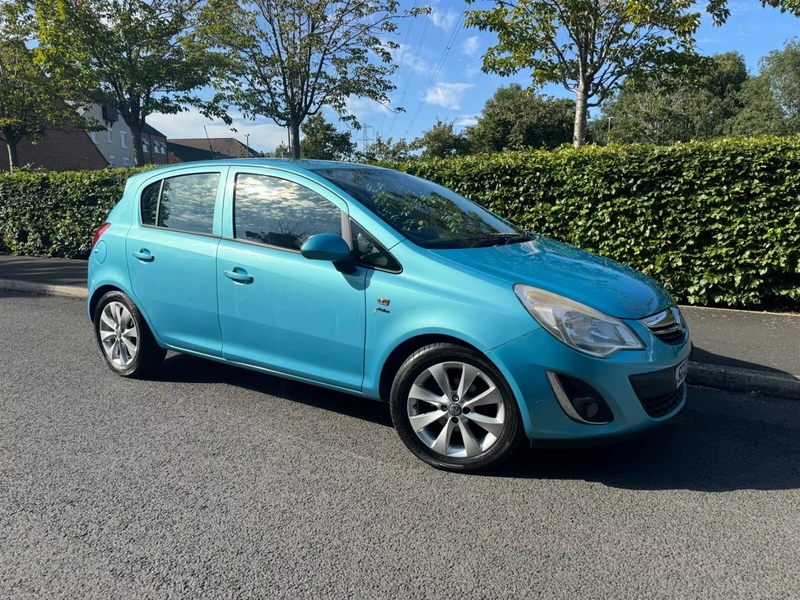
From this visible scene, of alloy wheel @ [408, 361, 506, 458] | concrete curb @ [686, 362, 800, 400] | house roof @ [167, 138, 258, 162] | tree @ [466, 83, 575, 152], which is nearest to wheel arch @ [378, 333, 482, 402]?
alloy wheel @ [408, 361, 506, 458]

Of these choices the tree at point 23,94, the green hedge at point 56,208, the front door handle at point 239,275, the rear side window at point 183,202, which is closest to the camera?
the front door handle at point 239,275

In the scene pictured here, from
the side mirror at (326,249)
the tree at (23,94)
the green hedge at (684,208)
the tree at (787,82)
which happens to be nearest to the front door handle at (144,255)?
the side mirror at (326,249)

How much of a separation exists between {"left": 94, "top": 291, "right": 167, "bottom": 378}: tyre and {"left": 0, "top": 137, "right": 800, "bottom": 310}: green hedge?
4426 millimetres

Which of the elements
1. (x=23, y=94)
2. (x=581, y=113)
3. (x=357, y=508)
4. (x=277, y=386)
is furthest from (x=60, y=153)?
(x=357, y=508)

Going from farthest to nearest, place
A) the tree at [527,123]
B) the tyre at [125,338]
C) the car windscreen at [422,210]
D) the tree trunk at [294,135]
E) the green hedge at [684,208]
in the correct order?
the tree at [527,123] < the tree trunk at [294,135] < the green hedge at [684,208] < the tyre at [125,338] < the car windscreen at [422,210]

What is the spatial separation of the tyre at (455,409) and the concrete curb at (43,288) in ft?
22.0

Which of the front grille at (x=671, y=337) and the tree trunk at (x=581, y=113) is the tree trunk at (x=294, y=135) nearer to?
the tree trunk at (x=581, y=113)

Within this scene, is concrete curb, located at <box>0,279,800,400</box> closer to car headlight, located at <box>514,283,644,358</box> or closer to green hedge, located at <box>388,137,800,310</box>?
car headlight, located at <box>514,283,644,358</box>

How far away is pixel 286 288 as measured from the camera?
371cm

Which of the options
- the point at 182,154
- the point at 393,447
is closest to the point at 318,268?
the point at 393,447

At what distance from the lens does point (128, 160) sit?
2366 inches

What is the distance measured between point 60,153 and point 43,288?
143 feet

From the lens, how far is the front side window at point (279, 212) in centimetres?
376

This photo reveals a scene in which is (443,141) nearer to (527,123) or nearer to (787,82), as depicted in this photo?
(527,123)
